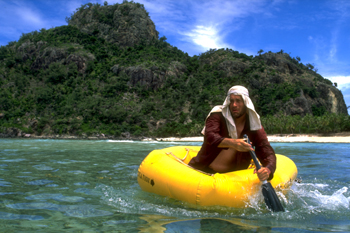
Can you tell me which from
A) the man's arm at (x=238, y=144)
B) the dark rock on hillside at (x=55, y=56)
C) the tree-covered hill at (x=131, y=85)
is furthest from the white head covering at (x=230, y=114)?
the dark rock on hillside at (x=55, y=56)

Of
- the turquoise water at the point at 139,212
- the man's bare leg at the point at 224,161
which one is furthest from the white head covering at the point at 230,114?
the turquoise water at the point at 139,212

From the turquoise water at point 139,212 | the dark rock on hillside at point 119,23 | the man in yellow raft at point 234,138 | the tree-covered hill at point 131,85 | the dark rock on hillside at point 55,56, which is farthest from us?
the dark rock on hillside at point 119,23

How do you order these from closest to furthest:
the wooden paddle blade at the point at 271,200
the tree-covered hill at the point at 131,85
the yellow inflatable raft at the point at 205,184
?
the wooden paddle blade at the point at 271,200 → the yellow inflatable raft at the point at 205,184 → the tree-covered hill at the point at 131,85

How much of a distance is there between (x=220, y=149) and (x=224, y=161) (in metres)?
0.19

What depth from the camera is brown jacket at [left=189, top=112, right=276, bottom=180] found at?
11.1ft

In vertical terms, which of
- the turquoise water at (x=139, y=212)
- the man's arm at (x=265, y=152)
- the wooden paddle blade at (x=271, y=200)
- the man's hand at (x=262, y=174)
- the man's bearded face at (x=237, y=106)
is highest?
the man's bearded face at (x=237, y=106)

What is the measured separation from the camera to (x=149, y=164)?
4.24 meters

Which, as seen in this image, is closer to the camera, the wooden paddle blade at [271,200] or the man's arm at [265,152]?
the wooden paddle blade at [271,200]

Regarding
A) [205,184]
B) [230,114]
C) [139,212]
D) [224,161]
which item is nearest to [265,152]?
[224,161]

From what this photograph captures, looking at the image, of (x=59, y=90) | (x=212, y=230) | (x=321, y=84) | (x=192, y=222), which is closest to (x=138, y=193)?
(x=192, y=222)

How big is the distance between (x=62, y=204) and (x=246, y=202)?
230cm

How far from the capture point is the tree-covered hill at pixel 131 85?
A: 178ft

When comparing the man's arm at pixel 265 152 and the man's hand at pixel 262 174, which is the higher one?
the man's arm at pixel 265 152

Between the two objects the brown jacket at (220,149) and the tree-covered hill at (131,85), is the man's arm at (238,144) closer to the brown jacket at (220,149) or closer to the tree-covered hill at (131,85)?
the brown jacket at (220,149)
